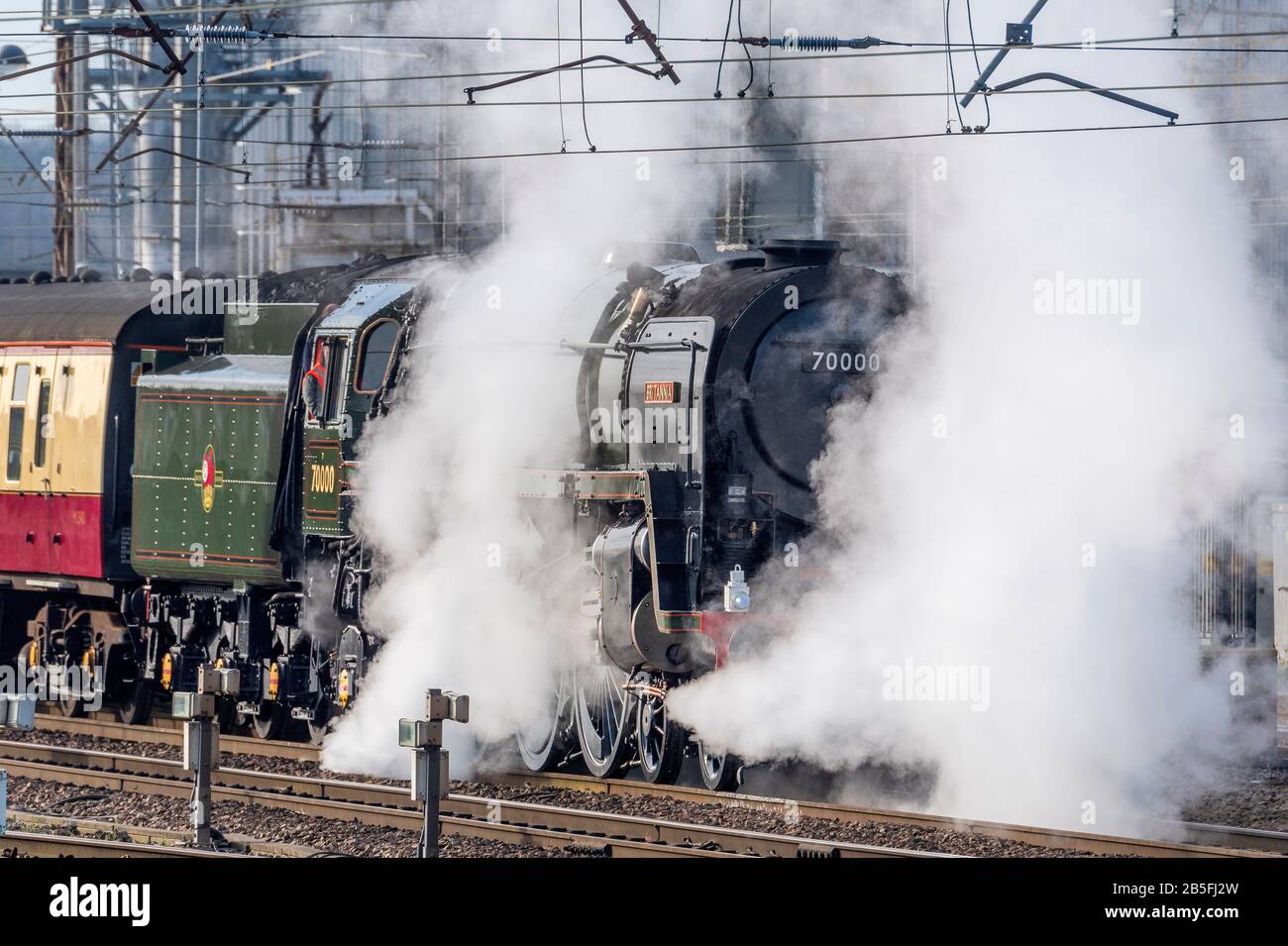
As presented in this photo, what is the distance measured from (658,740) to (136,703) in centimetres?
613

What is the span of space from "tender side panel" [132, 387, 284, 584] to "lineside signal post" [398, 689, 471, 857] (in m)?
5.05

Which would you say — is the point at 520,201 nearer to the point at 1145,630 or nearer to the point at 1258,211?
the point at 1145,630

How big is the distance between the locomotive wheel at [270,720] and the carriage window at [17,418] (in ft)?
10.0

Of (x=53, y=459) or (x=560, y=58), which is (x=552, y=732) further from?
(x=560, y=58)

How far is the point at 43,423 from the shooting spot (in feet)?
52.2

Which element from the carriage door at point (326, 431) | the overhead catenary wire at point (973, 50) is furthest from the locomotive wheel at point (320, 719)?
the overhead catenary wire at point (973, 50)

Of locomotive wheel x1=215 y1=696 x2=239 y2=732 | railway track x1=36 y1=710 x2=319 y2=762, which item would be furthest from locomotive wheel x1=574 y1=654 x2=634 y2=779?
locomotive wheel x1=215 y1=696 x2=239 y2=732

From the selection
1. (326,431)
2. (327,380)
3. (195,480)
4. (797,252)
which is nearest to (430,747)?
(797,252)

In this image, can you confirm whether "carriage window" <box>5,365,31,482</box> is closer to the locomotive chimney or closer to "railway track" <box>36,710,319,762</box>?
"railway track" <box>36,710,319,762</box>

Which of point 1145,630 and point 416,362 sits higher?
point 416,362

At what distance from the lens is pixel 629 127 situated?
16.0m

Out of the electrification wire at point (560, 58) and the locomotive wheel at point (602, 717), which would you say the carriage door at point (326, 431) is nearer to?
the locomotive wheel at point (602, 717)

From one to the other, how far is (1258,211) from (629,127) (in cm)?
1059
